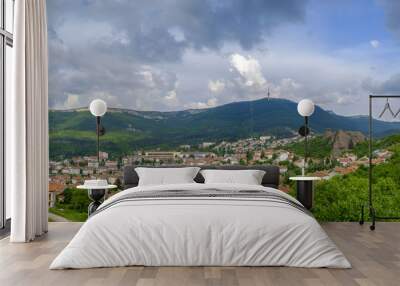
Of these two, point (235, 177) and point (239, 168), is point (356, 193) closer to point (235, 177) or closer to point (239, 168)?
point (239, 168)

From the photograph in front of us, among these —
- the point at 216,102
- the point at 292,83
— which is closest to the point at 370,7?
the point at 292,83

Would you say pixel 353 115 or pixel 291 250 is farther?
pixel 353 115

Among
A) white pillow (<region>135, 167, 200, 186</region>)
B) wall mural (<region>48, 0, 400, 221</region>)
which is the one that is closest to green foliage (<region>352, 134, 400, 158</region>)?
wall mural (<region>48, 0, 400, 221</region>)

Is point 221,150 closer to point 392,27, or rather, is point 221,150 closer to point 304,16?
point 304,16

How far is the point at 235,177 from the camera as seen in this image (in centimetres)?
A: 704

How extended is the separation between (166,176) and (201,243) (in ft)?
8.22

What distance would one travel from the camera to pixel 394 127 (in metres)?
8.38

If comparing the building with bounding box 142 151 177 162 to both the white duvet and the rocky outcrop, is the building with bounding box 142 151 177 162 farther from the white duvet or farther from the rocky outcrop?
the white duvet

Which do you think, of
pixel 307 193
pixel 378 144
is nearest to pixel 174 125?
pixel 307 193

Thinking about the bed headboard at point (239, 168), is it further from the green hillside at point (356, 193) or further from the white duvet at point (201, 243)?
the white duvet at point (201, 243)

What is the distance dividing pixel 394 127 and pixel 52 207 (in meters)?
5.00

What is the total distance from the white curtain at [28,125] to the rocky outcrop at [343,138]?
4.07 meters

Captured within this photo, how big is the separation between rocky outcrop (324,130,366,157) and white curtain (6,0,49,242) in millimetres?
4067

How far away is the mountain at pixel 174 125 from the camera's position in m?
8.16
